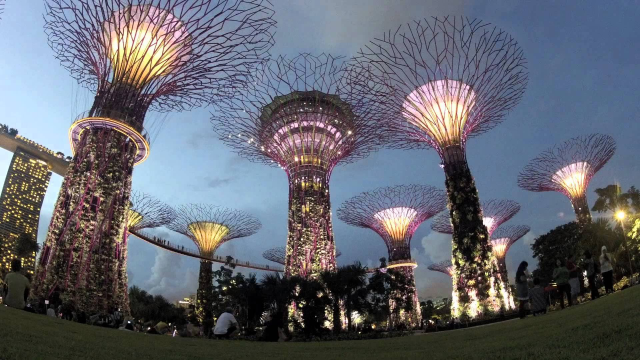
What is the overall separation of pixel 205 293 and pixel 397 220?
63.2 feet

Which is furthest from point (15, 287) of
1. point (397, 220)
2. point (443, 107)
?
point (397, 220)

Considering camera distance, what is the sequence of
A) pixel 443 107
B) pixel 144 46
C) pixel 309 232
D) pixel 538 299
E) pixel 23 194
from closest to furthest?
pixel 538 299 → pixel 144 46 → pixel 443 107 → pixel 309 232 → pixel 23 194

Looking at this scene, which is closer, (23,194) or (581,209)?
(581,209)

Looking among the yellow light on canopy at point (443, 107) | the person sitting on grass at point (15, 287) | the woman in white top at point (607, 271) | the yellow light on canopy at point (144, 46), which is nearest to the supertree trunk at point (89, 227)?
the yellow light on canopy at point (144, 46)

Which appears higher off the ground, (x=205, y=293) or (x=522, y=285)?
(x=205, y=293)

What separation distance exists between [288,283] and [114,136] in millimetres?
11100

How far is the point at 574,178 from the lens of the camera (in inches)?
Answer: 1453

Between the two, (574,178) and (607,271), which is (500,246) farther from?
(607,271)

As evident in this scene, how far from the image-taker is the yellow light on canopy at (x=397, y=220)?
40.2m

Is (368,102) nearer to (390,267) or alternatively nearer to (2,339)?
(390,267)

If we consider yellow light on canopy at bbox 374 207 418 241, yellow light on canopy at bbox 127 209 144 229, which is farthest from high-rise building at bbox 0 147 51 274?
yellow light on canopy at bbox 374 207 418 241

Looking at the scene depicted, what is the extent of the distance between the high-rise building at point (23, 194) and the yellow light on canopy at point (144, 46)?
94167 mm

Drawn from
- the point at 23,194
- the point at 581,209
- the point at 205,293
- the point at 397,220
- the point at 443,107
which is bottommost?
the point at 205,293

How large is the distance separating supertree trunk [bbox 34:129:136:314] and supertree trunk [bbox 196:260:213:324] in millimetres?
23663
